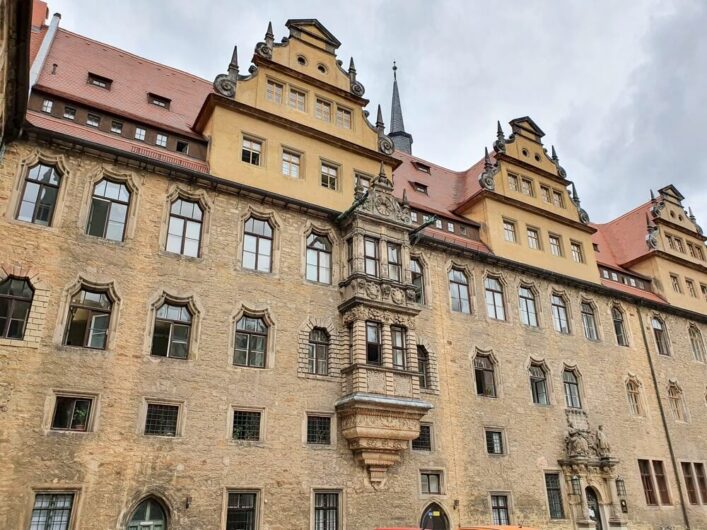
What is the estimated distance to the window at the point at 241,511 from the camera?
14266 millimetres

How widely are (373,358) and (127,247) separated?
25.6 feet

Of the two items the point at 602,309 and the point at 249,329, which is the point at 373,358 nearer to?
the point at 249,329

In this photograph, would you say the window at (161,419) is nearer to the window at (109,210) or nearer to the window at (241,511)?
the window at (241,511)

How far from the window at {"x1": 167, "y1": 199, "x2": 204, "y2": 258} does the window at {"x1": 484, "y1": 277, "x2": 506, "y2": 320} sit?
11.4 metres

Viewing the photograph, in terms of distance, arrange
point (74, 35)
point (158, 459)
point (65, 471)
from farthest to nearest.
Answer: point (74, 35) < point (158, 459) < point (65, 471)

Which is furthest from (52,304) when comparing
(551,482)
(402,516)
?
(551,482)

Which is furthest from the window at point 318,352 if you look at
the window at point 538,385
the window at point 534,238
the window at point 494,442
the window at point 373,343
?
the window at point 534,238

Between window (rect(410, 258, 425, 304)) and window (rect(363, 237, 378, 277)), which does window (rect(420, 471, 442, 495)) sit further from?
window (rect(363, 237, 378, 277))

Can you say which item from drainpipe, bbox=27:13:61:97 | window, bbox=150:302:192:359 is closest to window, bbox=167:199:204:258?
window, bbox=150:302:192:359

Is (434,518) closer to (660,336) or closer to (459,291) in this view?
(459,291)

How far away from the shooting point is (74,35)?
2181 centimetres

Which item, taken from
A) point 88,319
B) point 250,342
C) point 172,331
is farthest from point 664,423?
point 88,319

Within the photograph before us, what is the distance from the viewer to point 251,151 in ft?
61.3

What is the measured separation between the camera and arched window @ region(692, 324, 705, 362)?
95.2ft
